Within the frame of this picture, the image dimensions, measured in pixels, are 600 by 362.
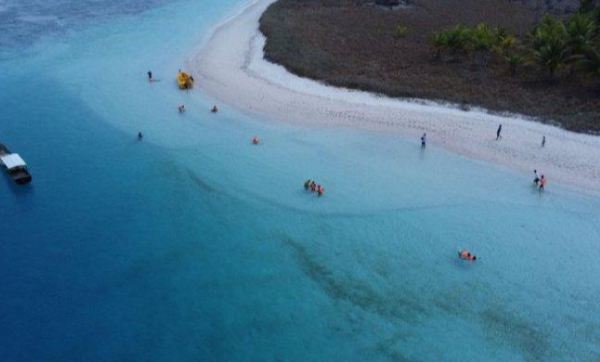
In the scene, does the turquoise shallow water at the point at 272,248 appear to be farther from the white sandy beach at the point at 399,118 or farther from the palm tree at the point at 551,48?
the palm tree at the point at 551,48

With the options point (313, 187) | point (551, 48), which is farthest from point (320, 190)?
point (551, 48)

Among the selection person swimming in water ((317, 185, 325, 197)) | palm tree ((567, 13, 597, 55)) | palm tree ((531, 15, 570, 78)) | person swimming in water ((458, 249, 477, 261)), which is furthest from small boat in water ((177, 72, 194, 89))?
palm tree ((567, 13, 597, 55))

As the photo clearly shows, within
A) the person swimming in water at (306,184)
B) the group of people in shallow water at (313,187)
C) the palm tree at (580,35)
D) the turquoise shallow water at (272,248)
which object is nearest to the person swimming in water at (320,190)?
the group of people in shallow water at (313,187)

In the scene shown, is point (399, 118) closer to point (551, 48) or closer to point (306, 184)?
point (306, 184)

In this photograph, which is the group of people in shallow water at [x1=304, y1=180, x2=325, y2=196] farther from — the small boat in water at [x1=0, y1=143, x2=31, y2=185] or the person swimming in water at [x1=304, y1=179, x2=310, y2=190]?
the small boat in water at [x1=0, y1=143, x2=31, y2=185]

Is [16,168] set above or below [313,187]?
below
